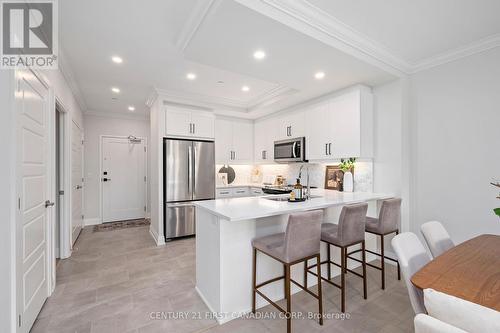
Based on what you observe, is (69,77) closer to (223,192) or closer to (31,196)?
(31,196)

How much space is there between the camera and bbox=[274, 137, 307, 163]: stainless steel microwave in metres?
4.11

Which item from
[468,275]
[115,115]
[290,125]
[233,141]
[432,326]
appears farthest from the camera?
[115,115]

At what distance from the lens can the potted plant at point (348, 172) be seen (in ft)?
11.3

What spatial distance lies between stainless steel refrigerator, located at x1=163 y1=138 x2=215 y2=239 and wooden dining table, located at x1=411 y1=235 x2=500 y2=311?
355 cm

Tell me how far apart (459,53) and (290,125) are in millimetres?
2493

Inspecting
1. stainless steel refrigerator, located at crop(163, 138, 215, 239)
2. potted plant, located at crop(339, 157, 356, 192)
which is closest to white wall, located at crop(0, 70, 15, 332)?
stainless steel refrigerator, located at crop(163, 138, 215, 239)

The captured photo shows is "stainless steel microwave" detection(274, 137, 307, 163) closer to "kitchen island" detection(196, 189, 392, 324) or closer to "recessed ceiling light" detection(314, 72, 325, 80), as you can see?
"recessed ceiling light" detection(314, 72, 325, 80)

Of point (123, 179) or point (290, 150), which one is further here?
point (123, 179)

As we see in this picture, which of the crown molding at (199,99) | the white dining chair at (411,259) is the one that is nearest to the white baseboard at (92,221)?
the crown molding at (199,99)

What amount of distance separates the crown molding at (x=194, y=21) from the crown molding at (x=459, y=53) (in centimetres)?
279

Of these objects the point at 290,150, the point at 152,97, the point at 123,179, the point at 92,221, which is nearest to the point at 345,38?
the point at 290,150

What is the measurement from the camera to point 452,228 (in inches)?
107

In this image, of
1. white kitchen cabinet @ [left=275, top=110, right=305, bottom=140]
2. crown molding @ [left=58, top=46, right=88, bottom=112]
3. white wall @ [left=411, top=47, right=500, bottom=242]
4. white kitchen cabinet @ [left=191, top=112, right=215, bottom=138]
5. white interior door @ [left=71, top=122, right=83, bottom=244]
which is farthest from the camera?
white kitchen cabinet @ [left=191, top=112, right=215, bottom=138]

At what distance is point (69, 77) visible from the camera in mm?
3252
